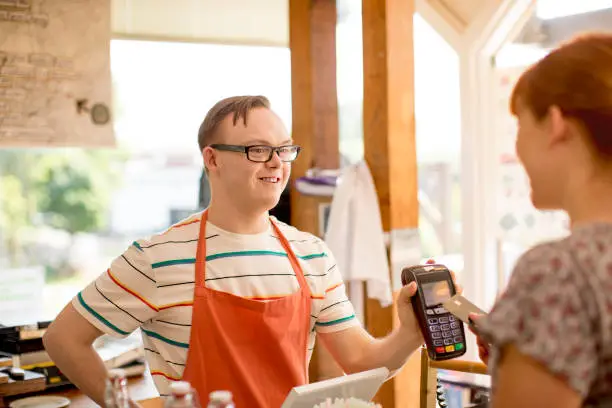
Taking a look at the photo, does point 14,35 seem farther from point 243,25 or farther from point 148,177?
point 243,25

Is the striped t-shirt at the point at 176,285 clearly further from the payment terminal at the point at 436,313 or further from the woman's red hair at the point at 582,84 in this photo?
the woman's red hair at the point at 582,84

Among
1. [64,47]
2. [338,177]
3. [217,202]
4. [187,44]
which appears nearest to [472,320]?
[217,202]

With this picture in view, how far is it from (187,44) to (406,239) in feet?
5.71

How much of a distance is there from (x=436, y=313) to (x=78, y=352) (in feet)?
2.74

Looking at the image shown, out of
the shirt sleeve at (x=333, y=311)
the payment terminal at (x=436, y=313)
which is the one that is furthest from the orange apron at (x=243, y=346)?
the payment terminal at (x=436, y=313)

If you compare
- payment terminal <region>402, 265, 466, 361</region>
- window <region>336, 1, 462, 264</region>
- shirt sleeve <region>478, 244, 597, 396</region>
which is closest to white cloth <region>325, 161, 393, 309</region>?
window <region>336, 1, 462, 264</region>

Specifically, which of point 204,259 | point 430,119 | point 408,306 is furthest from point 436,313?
point 430,119

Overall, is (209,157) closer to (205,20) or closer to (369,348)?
(369,348)

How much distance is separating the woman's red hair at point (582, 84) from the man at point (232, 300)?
0.79 meters

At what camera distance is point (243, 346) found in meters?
1.70

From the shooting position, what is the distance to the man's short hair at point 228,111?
182 centimetres

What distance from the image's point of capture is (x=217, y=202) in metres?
1.83

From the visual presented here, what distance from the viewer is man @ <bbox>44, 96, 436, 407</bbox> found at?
5.50ft

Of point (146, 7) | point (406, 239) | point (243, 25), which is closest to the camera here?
point (406, 239)
